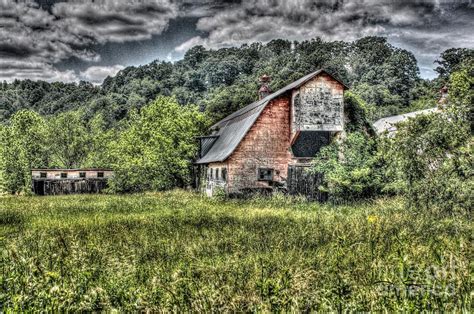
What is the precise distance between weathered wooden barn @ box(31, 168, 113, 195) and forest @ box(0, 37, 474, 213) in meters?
2.57

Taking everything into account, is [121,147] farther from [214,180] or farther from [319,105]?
[319,105]

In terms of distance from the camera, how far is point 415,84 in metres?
82.2

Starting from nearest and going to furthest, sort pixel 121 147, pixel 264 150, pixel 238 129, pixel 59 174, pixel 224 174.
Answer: pixel 264 150 < pixel 224 174 < pixel 238 129 < pixel 121 147 < pixel 59 174

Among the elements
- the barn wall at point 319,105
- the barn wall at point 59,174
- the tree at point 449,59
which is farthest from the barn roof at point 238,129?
the tree at point 449,59

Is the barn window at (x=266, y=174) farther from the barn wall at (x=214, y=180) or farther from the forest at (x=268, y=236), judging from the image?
the barn wall at (x=214, y=180)

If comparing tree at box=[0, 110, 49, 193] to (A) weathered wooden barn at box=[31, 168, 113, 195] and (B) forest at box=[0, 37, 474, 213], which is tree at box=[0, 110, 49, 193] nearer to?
(B) forest at box=[0, 37, 474, 213]

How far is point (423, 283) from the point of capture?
452cm

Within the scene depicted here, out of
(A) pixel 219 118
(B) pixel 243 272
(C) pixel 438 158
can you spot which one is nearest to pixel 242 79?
(A) pixel 219 118

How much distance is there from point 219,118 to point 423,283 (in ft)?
130

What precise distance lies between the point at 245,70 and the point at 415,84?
114 feet

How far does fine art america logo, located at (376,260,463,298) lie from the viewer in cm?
443

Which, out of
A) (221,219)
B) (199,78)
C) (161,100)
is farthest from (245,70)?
(221,219)

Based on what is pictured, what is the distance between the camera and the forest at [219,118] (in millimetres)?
14125

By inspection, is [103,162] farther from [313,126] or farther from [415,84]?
[415,84]
